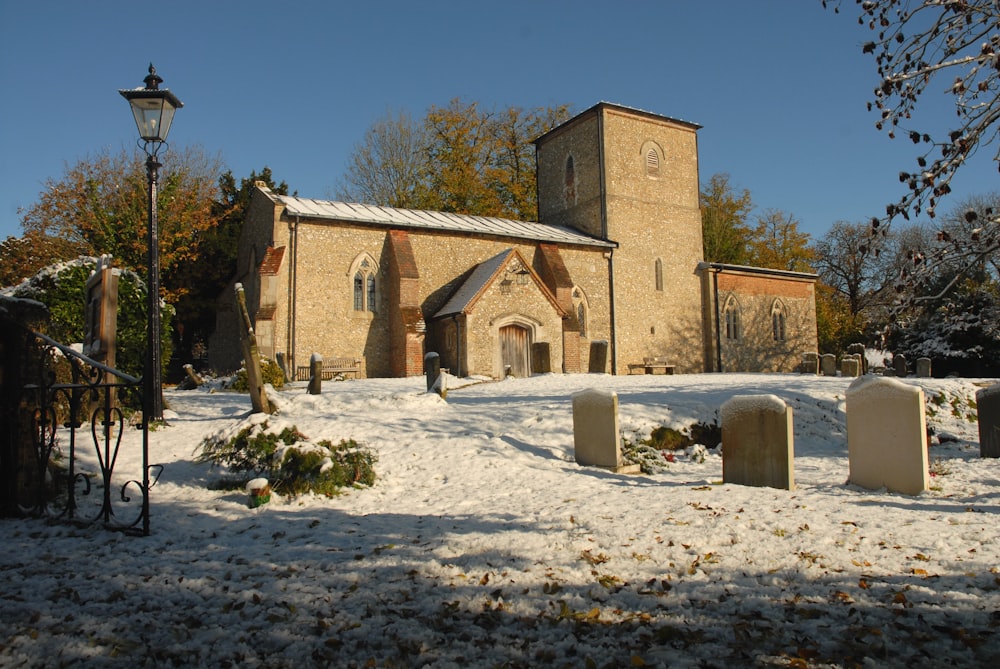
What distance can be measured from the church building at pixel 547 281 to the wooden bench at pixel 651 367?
6.9 inches

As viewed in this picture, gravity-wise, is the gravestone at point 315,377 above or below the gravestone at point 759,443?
above

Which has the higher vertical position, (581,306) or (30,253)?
(30,253)

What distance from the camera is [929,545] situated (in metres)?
4.55

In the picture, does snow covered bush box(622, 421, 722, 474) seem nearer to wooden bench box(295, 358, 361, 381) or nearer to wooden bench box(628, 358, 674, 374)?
wooden bench box(295, 358, 361, 381)

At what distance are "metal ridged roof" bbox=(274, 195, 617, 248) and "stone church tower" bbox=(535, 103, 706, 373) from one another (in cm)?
162

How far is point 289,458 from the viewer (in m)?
6.88

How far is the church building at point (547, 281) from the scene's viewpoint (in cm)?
2094

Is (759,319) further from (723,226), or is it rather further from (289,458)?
(289,458)

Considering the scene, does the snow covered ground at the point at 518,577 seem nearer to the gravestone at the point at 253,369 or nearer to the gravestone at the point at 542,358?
the gravestone at the point at 253,369

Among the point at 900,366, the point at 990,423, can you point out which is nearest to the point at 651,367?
the point at 900,366

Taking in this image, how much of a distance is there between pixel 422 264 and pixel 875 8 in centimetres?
1898

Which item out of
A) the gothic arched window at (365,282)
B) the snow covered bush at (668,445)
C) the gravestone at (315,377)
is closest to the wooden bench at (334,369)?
the gothic arched window at (365,282)

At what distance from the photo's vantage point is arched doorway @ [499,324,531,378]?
71.3 ft

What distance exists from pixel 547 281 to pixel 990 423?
16.9 meters
